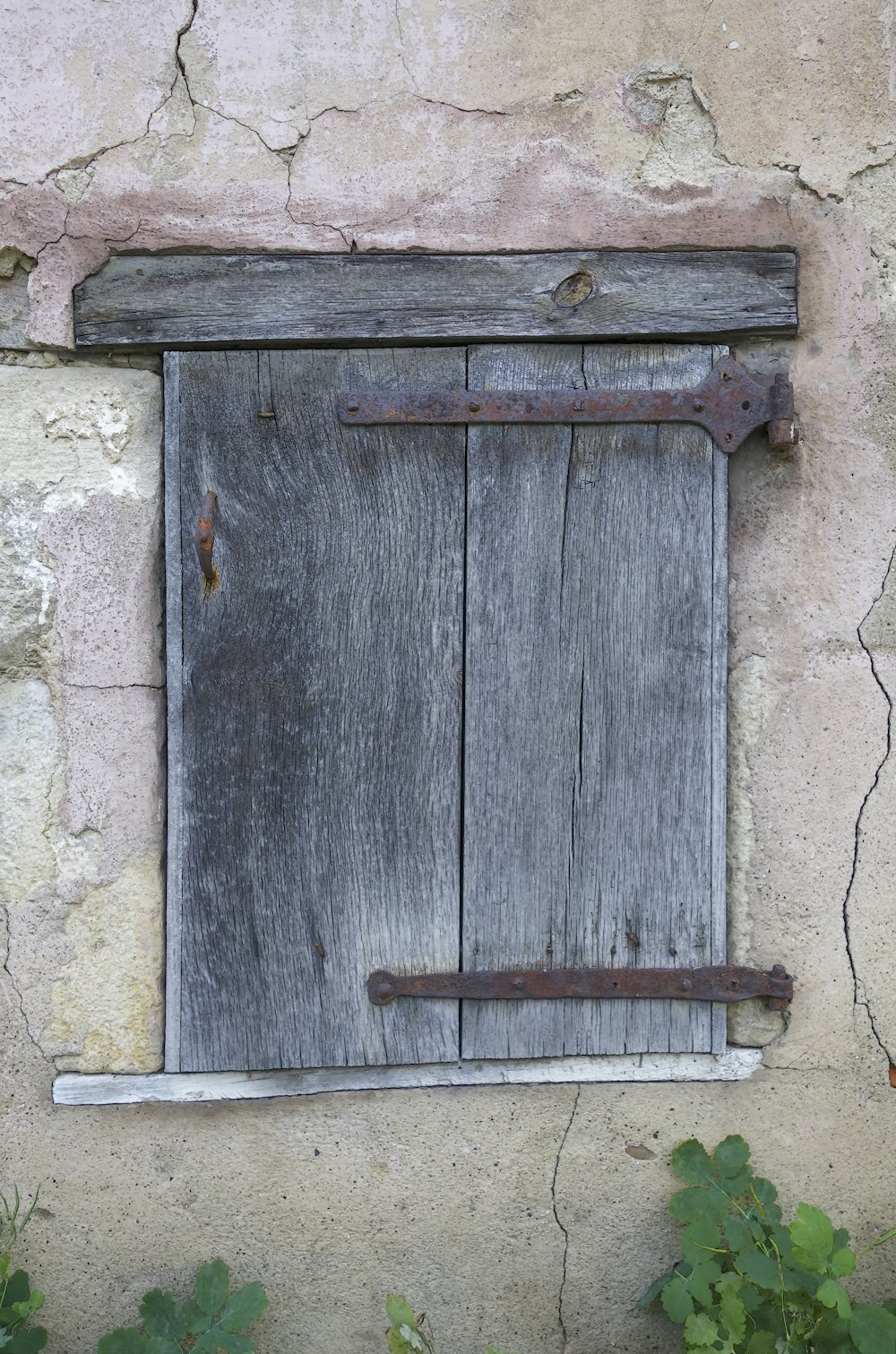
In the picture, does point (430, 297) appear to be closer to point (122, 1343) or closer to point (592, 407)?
point (592, 407)

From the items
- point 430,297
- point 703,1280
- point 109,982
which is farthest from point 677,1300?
point 430,297

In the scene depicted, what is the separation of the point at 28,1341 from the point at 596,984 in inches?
44.9

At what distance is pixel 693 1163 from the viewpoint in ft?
5.68

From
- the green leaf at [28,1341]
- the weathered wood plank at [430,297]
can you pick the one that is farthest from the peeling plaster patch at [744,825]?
the green leaf at [28,1341]

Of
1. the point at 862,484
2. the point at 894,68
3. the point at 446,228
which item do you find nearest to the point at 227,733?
the point at 446,228

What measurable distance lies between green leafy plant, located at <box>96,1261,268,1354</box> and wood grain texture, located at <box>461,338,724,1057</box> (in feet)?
1.83

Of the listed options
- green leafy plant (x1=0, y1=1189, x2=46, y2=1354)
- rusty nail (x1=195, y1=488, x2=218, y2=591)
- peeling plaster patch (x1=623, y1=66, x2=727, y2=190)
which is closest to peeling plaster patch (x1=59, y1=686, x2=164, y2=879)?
rusty nail (x1=195, y1=488, x2=218, y2=591)

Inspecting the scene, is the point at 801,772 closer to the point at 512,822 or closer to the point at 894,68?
the point at 512,822

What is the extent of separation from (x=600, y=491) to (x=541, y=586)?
0.20 meters

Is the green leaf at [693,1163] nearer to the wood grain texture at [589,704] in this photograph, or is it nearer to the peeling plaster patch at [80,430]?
the wood grain texture at [589,704]

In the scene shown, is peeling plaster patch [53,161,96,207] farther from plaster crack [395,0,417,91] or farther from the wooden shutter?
plaster crack [395,0,417,91]

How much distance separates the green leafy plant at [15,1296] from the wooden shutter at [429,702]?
1.30 feet

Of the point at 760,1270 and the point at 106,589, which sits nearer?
the point at 760,1270

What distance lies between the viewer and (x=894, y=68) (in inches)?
67.4
